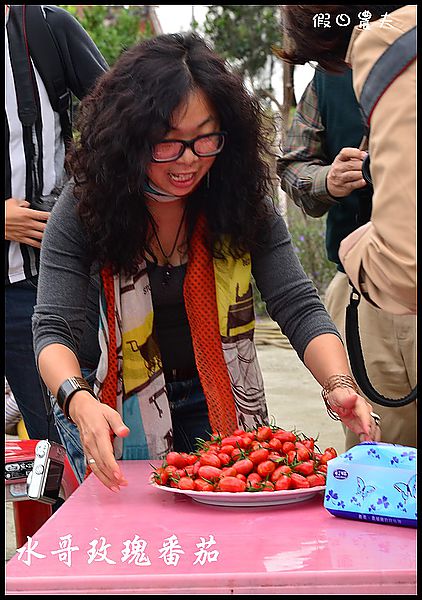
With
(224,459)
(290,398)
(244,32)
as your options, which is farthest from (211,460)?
(244,32)

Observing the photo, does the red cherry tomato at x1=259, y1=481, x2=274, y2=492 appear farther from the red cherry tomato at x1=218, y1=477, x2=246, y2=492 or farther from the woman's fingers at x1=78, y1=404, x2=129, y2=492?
the woman's fingers at x1=78, y1=404, x2=129, y2=492

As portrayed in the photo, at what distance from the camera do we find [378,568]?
1.62 meters

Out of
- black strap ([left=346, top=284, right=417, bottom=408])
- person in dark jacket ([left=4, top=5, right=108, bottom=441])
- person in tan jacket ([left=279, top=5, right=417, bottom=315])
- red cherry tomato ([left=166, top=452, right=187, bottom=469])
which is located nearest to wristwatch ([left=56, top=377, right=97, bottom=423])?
red cherry tomato ([left=166, top=452, right=187, bottom=469])

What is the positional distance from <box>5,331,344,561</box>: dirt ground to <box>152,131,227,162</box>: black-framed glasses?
7.47ft

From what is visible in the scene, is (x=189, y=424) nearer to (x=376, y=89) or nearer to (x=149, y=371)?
(x=149, y=371)

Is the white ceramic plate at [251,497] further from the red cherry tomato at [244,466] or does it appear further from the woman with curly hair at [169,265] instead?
the woman with curly hair at [169,265]

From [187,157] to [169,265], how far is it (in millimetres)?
381

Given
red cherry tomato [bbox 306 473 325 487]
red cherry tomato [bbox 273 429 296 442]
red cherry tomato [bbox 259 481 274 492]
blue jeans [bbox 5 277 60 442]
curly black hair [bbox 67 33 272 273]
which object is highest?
curly black hair [bbox 67 33 272 273]

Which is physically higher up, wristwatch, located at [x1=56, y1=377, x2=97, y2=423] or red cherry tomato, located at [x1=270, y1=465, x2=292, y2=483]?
wristwatch, located at [x1=56, y1=377, x2=97, y2=423]

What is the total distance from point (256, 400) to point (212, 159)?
0.64 m

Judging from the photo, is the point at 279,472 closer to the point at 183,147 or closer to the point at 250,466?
the point at 250,466

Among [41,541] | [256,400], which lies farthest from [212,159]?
[41,541]

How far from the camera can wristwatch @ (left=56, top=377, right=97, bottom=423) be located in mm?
2271

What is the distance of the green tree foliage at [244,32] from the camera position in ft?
57.5
